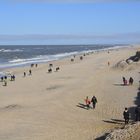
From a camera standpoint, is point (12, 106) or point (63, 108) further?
point (12, 106)

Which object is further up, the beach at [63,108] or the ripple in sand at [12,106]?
the beach at [63,108]

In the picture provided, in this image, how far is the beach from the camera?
23625 millimetres

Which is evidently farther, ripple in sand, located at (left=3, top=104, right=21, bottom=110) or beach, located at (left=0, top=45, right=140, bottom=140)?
ripple in sand, located at (left=3, top=104, right=21, bottom=110)

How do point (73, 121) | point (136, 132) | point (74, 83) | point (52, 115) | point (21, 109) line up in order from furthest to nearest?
point (74, 83), point (21, 109), point (52, 115), point (73, 121), point (136, 132)

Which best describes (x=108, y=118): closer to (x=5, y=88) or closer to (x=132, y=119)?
(x=132, y=119)

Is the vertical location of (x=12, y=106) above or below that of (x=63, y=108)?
below

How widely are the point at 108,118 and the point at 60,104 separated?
253 inches

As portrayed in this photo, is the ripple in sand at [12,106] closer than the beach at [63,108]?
No

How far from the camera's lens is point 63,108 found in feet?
101

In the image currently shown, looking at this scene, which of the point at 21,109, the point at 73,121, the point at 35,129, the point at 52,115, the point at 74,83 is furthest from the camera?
the point at 74,83

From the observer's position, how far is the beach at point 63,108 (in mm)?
23625

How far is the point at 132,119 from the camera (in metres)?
25.9

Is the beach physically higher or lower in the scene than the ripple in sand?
higher

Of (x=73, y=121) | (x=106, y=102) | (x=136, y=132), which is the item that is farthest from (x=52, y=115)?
(x=136, y=132)
